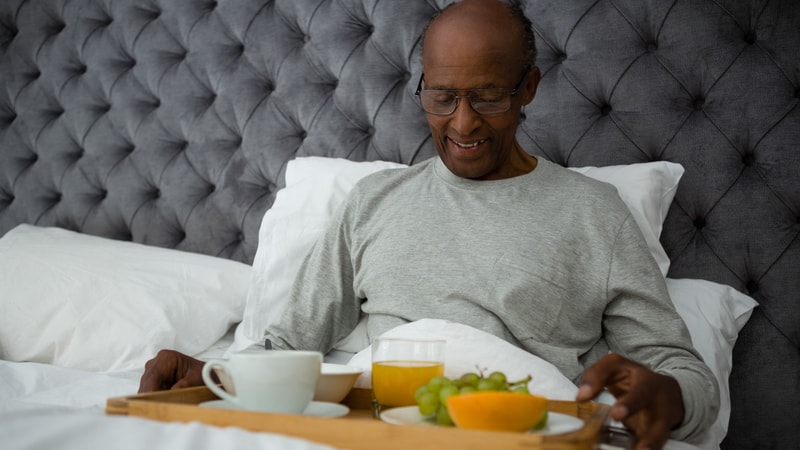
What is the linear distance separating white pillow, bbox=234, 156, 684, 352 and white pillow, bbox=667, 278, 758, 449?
0.23 ft

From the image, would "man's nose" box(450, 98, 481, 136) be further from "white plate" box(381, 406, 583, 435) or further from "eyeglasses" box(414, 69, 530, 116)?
"white plate" box(381, 406, 583, 435)

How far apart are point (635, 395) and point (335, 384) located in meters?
0.32

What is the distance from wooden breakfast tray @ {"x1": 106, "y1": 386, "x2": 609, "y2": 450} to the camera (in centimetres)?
58

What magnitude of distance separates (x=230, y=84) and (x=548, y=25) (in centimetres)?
79

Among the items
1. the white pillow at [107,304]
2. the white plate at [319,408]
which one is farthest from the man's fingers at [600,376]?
the white pillow at [107,304]

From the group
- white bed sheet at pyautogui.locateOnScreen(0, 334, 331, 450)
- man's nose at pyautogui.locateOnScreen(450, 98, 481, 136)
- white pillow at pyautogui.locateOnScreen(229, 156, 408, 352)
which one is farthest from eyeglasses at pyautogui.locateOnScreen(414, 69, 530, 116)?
white bed sheet at pyautogui.locateOnScreen(0, 334, 331, 450)

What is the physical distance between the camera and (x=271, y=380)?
71cm

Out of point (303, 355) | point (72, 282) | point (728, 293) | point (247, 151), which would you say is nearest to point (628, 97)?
point (728, 293)

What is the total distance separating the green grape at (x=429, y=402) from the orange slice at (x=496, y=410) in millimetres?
60

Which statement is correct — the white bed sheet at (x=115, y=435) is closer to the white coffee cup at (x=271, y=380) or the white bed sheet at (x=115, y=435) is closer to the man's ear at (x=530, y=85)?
the white coffee cup at (x=271, y=380)

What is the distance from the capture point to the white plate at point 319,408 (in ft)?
2.55

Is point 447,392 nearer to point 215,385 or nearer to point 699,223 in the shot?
point 215,385

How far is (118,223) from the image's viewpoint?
200cm

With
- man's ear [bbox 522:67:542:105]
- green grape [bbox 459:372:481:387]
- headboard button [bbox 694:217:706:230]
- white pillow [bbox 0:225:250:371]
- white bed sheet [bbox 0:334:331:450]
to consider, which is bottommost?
white pillow [bbox 0:225:250:371]
